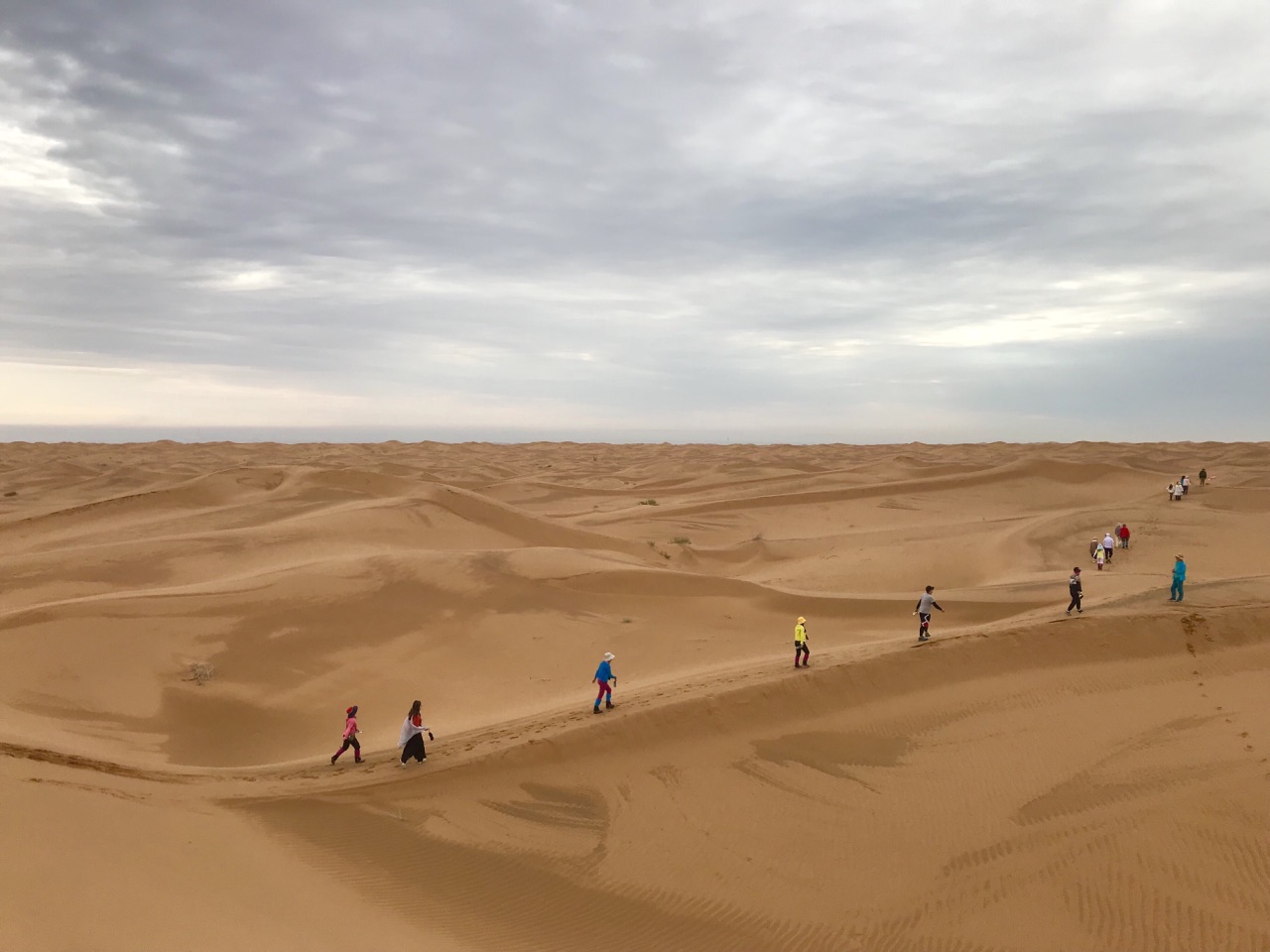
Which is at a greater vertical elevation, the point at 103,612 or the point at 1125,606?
the point at 1125,606

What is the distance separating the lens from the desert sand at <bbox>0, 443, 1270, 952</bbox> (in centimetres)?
729

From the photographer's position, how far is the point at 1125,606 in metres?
14.5

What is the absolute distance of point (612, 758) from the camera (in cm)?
1066

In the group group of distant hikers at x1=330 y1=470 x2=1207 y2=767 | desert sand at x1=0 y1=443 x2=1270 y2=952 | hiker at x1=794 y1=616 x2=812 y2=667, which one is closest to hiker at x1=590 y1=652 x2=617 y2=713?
group of distant hikers at x1=330 y1=470 x2=1207 y2=767

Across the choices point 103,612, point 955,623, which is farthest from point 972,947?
point 103,612

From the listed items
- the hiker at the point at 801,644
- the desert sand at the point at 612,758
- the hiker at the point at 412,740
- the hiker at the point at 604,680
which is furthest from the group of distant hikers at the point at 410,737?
the hiker at the point at 801,644

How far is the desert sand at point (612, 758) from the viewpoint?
7.29 meters

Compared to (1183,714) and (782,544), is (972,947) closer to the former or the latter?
(1183,714)

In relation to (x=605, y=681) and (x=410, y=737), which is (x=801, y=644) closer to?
(x=605, y=681)

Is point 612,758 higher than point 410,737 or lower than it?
lower

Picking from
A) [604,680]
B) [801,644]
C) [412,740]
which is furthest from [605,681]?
[801,644]

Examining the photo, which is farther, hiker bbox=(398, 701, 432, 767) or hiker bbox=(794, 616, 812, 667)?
hiker bbox=(794, 616, 812, 667)

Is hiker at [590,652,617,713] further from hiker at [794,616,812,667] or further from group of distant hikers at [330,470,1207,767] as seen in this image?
hiker at [794,616,812,667]

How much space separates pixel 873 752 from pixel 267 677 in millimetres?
10756
